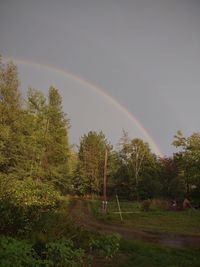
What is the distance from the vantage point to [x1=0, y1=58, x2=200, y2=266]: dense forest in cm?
1072

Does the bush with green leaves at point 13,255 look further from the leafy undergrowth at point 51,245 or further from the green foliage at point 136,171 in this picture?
the green foliage at point 136,171

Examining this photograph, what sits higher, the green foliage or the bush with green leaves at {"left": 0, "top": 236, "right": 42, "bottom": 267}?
the green foliage

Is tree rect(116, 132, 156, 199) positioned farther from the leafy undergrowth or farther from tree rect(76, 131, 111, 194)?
the leafy undergrowth

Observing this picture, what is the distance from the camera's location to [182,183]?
61531 mm

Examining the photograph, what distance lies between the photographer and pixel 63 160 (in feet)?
143

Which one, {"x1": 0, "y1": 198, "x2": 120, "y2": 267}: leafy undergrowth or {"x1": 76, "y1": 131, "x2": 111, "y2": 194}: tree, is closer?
{"x1": 0, "y1": 198, "x2": 120, "y2": 267}: leafy undergrowth

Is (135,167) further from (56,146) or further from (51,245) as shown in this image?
(51,245)

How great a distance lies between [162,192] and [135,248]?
2013 inches

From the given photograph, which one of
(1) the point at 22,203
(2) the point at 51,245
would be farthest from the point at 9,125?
(2) the point at 51,245

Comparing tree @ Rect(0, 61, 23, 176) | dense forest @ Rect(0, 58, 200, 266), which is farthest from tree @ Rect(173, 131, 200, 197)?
tree @ Rect(0, 61, 23, 176)

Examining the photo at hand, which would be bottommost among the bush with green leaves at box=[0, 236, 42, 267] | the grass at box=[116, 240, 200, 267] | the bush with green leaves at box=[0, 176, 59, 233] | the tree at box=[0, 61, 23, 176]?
the grass at box=[116, 240, 200, 267]

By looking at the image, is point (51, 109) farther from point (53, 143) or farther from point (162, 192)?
point (162, 192)

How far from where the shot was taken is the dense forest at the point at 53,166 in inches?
422

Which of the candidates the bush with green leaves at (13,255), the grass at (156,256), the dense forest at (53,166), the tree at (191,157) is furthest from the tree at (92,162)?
the bush with green leaves at (13,255)
